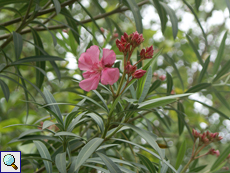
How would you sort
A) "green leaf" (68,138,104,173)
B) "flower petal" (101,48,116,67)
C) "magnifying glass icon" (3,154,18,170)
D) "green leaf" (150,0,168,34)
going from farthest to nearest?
"green leaf" (150,0,168,34) → "magnifying glass icon" (3,154,18,170) → "flower petal" (101,48,116,67) → "green leaf" (68,138,104,173)

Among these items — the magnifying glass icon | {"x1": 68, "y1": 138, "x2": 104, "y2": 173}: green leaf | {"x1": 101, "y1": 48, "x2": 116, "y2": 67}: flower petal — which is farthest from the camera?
the magnifying glass icon

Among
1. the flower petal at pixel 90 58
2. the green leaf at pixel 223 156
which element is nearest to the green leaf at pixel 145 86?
the flower petal at pixel 90 58

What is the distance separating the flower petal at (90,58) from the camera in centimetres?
71

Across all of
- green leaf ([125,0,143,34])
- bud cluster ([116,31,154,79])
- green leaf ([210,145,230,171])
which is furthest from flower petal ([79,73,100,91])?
green leaf ([210,145,230,171])

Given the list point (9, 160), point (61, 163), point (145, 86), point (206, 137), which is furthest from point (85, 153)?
point (206, 137)

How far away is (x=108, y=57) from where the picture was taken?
26.8 inches

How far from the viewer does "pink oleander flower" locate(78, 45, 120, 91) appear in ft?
2.14

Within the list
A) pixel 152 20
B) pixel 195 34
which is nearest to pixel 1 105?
pixel 152 20

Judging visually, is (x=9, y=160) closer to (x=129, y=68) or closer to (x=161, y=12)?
(x=129, y=68)

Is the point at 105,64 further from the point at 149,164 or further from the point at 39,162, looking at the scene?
the point at 39,162

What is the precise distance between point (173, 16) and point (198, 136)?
58 cm

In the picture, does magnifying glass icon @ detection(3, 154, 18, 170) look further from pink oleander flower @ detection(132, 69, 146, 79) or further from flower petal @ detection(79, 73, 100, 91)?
pink oleander flower @ detection(132, 69, 146, 79)

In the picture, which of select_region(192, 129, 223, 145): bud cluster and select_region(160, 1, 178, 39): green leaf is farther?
select_region(192, 129, 223, 145): bud cluster

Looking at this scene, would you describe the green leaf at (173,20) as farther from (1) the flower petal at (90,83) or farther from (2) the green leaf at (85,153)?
(2) the green leaf at (85,153)
